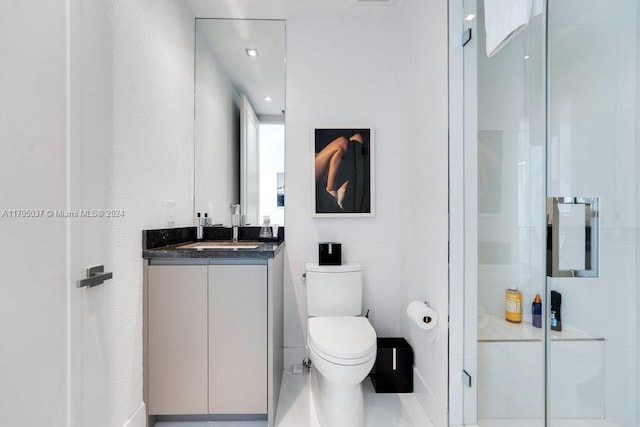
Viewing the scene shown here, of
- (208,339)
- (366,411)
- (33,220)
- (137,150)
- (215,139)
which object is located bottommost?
(366,411)

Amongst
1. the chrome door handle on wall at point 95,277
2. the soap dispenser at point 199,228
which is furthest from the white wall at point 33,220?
the soap dispenser at point 199,228

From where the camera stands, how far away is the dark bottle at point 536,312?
1250mm

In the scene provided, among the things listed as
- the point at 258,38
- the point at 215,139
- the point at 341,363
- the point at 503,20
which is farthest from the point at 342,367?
the point at 258,38

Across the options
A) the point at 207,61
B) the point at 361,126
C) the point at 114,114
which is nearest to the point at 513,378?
the point at 361,126

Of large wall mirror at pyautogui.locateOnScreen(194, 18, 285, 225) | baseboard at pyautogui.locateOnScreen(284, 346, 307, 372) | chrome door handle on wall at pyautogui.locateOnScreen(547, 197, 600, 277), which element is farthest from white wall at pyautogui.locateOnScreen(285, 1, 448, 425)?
chrome door handle on wall at pyautogui.locateOnScreen(547, 197, 600, 277)

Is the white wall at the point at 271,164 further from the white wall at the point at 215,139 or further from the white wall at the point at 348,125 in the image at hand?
the white wall at the point at 215,139

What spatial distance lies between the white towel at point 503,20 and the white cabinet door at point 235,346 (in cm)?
157

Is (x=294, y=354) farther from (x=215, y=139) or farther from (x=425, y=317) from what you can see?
(x=215, y=139)

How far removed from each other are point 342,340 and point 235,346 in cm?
56

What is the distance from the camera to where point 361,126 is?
2.42m

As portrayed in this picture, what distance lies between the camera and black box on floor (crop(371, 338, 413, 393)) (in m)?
2.03

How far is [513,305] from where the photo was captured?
138cm

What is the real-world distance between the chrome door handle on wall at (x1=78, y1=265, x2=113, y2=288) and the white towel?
6.15 ft

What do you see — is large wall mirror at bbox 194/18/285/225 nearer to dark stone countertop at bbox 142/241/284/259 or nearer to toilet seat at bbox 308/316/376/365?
dark stone countertop at bbox 142/241/284/259
